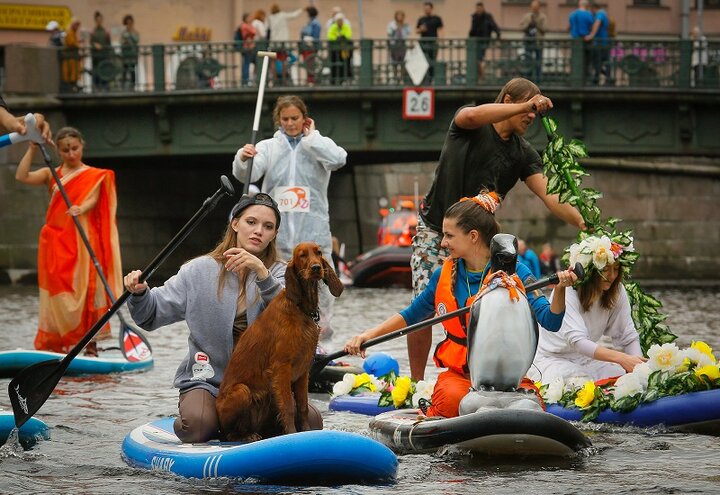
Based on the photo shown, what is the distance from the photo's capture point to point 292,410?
7.56m

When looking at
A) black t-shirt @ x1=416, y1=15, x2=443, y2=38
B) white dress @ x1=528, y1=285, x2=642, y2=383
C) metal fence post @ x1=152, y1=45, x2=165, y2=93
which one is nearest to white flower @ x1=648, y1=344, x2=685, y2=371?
white dress @ x1=528, y1=285, x2=642, y2=383

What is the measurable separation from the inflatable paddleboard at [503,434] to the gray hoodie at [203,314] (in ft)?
3.32

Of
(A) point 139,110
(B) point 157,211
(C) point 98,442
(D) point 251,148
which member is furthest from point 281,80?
(C) point 98,442

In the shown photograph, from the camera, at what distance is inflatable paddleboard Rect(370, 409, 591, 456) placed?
25.0 ft

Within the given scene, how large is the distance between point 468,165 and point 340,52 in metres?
20.7

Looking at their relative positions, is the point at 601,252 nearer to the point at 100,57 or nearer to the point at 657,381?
the point at 657,381

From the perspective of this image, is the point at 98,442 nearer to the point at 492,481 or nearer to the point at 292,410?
the point at 292,410

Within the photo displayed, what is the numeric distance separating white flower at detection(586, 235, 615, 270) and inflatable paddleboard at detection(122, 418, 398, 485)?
2146 millimetres

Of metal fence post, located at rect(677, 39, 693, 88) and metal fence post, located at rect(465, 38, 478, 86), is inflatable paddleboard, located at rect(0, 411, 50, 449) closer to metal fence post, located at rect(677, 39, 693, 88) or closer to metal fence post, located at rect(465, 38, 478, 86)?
metal fence post, located at rect(465, 38, 478, 86)

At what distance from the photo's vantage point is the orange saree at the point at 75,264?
1383 centimetres

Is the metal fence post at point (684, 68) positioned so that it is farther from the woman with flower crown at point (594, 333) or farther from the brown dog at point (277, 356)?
the brown dog at point (277, 356)

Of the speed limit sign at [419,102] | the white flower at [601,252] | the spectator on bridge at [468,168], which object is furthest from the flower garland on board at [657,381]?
the speed limit sign at [419,102]

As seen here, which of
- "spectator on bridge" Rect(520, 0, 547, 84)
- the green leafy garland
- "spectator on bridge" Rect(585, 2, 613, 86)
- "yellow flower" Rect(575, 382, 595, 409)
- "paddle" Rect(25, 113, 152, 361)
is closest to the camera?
"yellow flower" Rect(575, 382, 595, 409)

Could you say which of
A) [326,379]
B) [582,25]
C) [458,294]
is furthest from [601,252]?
[582,25]
